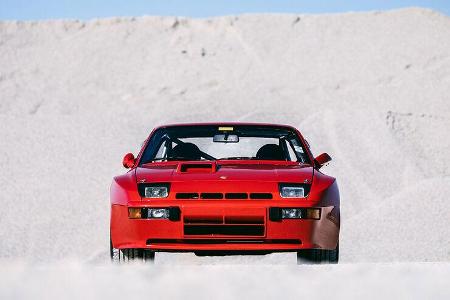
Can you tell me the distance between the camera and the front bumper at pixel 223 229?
22.1 ft

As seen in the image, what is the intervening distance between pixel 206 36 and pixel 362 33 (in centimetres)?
873

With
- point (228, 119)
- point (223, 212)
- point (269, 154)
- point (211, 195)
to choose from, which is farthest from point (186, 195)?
point (228, 119)

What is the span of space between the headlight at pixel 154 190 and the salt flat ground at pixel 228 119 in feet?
1.80

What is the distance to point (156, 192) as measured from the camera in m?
6.95

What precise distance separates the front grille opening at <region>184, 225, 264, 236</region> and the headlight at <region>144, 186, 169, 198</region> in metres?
0.31

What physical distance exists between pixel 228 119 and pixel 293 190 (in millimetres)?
32163

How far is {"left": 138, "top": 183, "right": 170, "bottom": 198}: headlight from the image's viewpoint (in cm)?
693

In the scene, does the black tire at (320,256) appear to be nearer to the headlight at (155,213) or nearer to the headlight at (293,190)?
the headlight at (293,190)

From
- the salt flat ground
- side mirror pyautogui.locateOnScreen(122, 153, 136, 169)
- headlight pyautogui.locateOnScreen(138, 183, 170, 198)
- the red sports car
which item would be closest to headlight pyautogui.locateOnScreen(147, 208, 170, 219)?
the red sports car

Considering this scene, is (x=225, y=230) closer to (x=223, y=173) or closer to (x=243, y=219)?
(x=243, y=219)

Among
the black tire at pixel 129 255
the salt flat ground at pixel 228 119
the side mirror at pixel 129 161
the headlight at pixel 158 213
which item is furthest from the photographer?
the side mirror at pixel 129 161

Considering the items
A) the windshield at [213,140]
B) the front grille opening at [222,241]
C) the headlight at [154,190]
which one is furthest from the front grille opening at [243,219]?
the windshield at [213,140]

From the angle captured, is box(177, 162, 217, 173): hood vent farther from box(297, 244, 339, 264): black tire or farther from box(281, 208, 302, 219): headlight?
box(297, 244, 339, 264): black tire

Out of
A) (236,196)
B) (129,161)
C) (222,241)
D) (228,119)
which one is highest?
(129,161)
